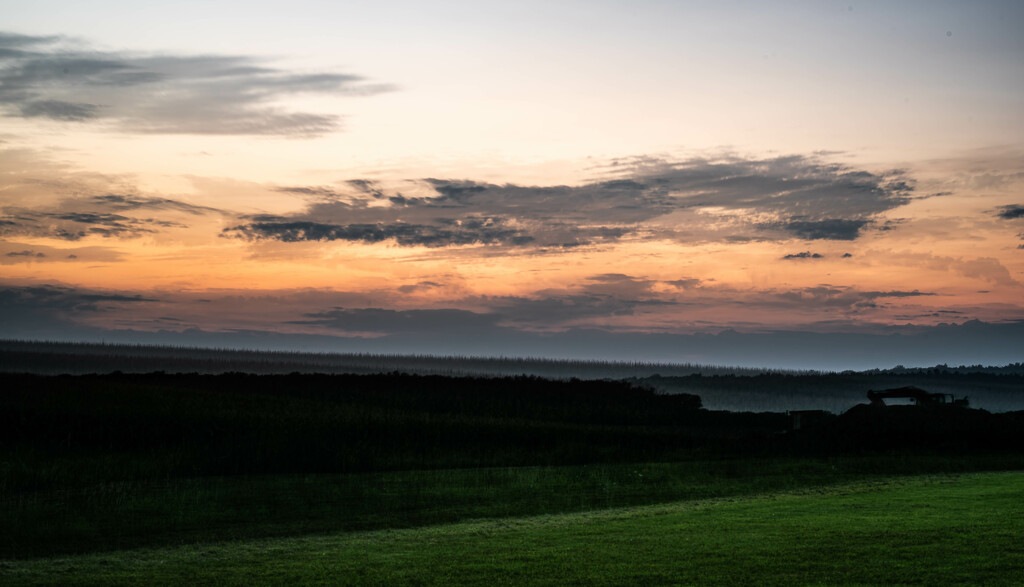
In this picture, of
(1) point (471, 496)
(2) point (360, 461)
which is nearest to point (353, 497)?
Answer: (1) point (471, 496)

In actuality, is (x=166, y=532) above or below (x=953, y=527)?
below

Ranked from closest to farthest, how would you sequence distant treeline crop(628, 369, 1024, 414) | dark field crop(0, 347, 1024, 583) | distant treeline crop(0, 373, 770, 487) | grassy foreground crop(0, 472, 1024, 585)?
1. grassy foreground crop(0, 472, 1024, 585)
2. dark field crop(0, 347, 1024, 583)
3. distant treeline crop(0, 373, 770, 487)
4. distant treeline crop(628, 369, 1024, 414)

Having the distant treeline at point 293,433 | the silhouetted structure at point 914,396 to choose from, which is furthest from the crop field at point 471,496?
the silhouetted structure at point 914,396

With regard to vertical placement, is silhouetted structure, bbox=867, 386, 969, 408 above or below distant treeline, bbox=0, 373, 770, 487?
above

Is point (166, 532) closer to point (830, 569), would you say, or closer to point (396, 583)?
point (396, 583)

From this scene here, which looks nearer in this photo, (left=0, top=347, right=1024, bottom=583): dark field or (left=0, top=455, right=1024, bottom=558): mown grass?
(left=0, top=455, right=1024, bottom=558): mown grass

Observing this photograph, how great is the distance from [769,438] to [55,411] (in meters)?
31.2

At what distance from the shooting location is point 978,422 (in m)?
38.0

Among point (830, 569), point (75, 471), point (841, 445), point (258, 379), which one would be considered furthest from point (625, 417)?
point (830, 569)

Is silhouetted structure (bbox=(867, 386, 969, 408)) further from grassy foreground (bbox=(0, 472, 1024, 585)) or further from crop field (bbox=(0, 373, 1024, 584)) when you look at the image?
grassy foreground (bbox=(0, 472, 1024, 585))

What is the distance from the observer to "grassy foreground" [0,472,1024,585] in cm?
837

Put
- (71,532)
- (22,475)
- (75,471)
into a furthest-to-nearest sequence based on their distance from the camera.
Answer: (75,471) < (22,475) < (71,532)

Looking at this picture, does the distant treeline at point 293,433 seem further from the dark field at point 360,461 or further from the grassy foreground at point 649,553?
the grassy foreground at point 649,553

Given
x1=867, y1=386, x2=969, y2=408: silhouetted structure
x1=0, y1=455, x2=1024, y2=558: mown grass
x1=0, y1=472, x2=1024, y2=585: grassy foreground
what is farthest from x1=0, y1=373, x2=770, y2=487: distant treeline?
x1=0, y1=472, x2=1024, y2=585: grassy foreground
